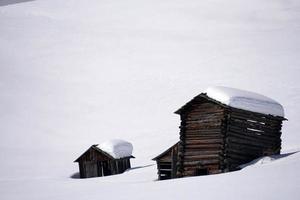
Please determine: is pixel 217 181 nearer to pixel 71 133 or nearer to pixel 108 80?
pixel 71 133

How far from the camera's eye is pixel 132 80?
81.4 metres

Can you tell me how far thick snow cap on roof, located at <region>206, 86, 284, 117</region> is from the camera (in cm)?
2386

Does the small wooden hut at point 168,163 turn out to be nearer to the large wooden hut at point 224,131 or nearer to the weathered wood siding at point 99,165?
the large wooden hut at point 224,131

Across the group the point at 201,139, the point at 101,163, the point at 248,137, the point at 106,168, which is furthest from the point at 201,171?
the point at 101,163

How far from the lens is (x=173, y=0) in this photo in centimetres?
14625

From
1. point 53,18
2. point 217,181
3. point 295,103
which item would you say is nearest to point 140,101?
point 295,103

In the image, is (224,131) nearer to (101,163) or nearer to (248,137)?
(248,137)

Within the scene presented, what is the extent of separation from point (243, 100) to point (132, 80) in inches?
2278

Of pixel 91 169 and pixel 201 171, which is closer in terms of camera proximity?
pixel 201 171

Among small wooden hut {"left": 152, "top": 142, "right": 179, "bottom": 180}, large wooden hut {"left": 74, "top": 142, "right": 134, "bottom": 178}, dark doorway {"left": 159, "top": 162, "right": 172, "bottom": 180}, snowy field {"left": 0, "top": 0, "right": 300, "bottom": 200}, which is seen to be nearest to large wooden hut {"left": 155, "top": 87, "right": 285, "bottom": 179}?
small wooden hut {"left": 152, "top": 142, "right": 179, "bottom": 180}

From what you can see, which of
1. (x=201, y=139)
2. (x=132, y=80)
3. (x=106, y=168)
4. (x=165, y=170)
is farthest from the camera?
(x=132, y=80)

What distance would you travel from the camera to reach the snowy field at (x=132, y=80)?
990 inches

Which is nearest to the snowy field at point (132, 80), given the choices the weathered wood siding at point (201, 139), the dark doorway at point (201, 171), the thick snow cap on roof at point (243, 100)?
the weathered wood siding at point (201, 139)

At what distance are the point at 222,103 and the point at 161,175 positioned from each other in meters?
7.31
